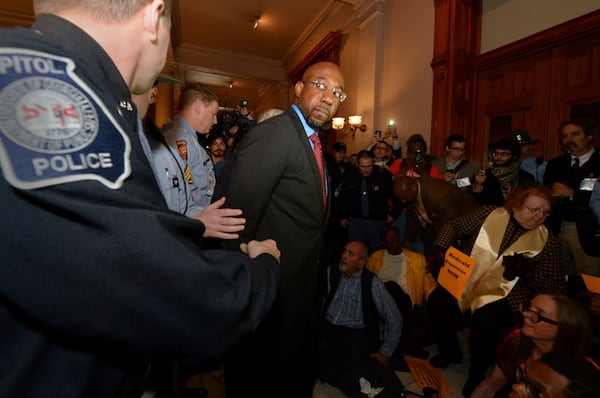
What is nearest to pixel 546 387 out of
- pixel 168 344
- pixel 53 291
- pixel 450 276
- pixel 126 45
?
pixel 450 276

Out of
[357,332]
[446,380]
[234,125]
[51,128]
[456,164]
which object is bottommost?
[446,380]

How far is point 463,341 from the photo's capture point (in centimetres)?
301

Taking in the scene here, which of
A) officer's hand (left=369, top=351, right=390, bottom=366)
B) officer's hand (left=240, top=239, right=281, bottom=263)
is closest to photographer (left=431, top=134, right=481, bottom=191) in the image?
officer's hand (left=369, top=351, right=390, bottom=366)

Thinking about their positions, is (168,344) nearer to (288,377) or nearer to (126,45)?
(126,45)

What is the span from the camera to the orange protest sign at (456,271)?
219 centimetres

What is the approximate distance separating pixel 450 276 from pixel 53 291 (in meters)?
2.43

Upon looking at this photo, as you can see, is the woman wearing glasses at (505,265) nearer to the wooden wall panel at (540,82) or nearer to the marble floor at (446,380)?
the marble floor at (446,380)

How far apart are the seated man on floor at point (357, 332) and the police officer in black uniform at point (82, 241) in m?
1.93

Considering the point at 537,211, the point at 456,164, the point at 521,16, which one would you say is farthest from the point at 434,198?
the point at 521,16

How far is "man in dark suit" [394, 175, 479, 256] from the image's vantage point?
2.84 meters

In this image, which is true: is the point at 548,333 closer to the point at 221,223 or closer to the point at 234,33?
the point at 221,223

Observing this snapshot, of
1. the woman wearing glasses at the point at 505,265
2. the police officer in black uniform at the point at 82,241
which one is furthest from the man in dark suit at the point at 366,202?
the police officer in black uniform at the point at 82,241

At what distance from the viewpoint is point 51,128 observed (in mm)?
386

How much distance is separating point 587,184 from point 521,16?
2.72 meters
